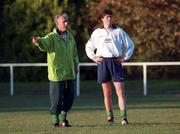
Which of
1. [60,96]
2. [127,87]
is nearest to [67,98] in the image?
[60,96]

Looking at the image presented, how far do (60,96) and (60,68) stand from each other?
20.0 inches

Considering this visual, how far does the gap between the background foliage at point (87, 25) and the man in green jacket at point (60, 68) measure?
48.1ft

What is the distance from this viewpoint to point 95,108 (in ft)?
60.4

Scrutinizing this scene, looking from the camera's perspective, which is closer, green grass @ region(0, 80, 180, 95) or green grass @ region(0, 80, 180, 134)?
green grass @ region(0, 80, 180, 134)

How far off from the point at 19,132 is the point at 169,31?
17.2 meters

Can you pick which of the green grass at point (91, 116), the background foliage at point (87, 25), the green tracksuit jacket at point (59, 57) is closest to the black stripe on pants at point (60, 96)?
the green tracksuit jacket at point (59, 57)

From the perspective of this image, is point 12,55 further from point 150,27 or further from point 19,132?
point 19,132

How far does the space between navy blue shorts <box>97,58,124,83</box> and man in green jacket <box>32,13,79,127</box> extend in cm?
59

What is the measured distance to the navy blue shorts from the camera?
14062 millimetres

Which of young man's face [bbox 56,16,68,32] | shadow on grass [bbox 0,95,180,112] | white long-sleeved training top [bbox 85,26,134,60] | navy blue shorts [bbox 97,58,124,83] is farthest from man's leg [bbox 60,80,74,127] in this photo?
shadow on grass [bbox 0,95,180,112]

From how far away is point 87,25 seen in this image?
30.8 m

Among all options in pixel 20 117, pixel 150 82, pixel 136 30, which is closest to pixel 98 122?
pixel 20 117

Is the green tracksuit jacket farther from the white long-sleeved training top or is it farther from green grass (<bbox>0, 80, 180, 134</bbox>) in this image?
green grass (<bbox>0, 80, 180, 134</bbox>)

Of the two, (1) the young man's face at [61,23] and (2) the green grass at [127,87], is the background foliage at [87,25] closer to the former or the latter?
(2) the green grass at [127,87]
